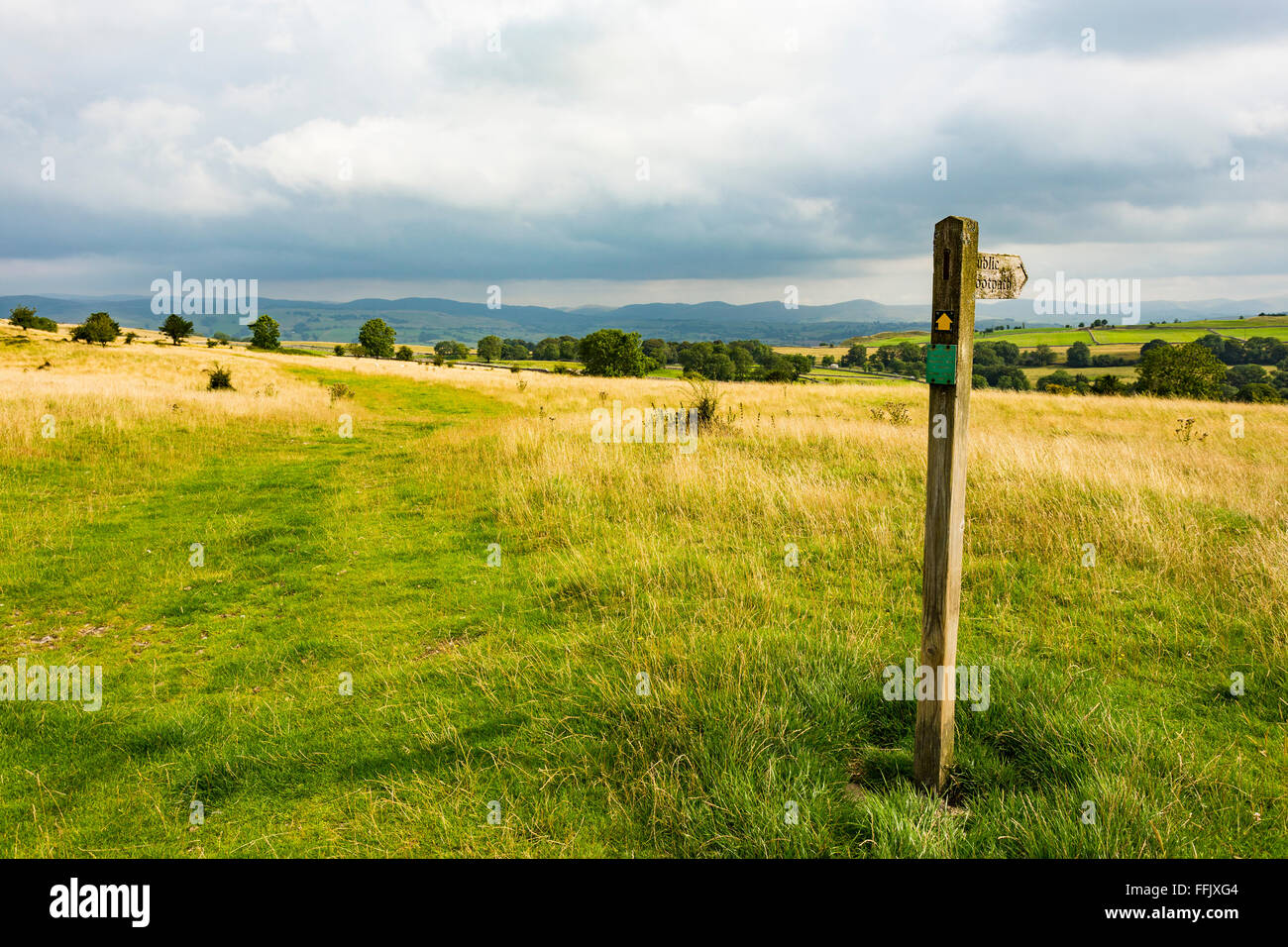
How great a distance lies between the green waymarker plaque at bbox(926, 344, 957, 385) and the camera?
356 cm

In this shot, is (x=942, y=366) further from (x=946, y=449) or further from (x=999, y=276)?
(x=999, y=276)

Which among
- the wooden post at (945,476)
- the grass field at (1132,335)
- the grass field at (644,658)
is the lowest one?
the grass field at (644,658)

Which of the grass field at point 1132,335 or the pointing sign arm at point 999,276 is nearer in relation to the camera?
the pointing sign arm at point 999,276

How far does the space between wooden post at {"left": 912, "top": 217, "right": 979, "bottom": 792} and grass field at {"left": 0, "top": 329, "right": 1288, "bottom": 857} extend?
364 mm

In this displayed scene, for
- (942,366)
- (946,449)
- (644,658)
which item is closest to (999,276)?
(942,366)

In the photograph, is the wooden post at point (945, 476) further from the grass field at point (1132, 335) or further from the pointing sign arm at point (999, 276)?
the grass field at point (1132, 335)

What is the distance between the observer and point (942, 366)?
3.59 m

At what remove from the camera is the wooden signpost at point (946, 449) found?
3.56 metres

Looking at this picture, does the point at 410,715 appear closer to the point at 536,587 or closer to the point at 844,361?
the point at 536,587

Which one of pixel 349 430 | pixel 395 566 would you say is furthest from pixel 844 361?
pixel 395 566

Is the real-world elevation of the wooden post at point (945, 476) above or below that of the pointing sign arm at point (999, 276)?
below

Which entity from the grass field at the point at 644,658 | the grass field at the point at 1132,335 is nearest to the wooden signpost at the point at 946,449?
the grass field at the point at 644,658

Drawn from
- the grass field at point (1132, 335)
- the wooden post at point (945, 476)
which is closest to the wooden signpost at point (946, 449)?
the wooden post at point (945, 476)

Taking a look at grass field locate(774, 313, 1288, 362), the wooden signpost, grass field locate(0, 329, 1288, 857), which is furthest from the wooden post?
grass field locate(774, 313, 1288, 362)
